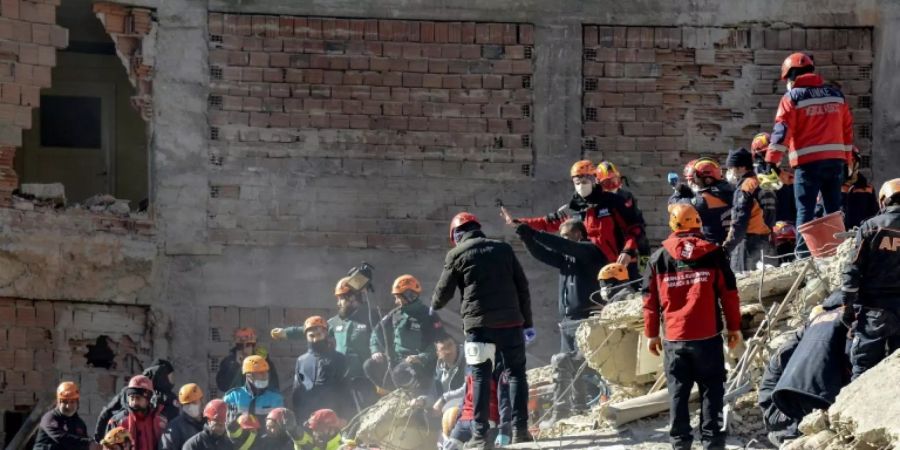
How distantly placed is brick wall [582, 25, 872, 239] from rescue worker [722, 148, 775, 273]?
5.57 m

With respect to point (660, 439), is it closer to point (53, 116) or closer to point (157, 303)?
point (157, 303)

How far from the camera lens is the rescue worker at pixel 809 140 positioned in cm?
1440

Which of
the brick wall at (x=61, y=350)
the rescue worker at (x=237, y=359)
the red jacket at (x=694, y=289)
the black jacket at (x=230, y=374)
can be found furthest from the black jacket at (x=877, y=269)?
the brick wall at (x=61, y=350)

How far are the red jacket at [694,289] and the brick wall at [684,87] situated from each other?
8.86 metres

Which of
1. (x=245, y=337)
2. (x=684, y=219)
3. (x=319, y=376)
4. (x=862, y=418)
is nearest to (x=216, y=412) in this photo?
(x=319, y=376)

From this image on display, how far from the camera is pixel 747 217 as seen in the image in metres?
14.8

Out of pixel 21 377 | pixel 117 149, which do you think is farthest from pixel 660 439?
pixel 117 149

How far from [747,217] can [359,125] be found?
702cm

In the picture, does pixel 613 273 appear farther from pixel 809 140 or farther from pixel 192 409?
pixel 192 409

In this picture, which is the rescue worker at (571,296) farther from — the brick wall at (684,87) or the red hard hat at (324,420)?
the brick wall at (684,87)

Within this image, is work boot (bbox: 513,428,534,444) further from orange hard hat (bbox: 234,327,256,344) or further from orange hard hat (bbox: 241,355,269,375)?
orange hard hat (bbox: 234,327,256,344)

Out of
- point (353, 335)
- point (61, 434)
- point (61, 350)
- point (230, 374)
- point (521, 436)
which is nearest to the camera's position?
point (521, 436)

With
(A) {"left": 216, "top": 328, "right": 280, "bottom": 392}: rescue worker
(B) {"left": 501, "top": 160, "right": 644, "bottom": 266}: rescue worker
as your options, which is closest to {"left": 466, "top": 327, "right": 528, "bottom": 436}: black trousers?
(B) {"left": 501, "top": 160, "right": 644, "bottom": 266}: rescue worker

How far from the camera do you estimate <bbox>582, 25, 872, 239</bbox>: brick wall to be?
2091cm
